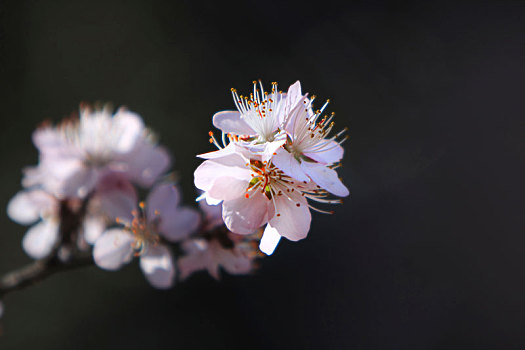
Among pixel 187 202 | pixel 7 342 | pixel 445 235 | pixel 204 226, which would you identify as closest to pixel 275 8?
pixel 187 202

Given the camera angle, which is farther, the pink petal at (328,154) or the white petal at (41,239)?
the white petal at (41,239)

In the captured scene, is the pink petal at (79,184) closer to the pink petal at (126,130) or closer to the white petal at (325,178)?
the pink petal at (126,130)

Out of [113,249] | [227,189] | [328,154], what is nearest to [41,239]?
[113,249]

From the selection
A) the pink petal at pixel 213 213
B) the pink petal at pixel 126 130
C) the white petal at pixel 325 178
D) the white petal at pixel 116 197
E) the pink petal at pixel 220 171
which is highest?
the pink petal at pixel 126 130

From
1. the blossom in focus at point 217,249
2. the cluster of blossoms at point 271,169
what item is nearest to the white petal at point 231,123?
the cluster of blossoms at point 271,169

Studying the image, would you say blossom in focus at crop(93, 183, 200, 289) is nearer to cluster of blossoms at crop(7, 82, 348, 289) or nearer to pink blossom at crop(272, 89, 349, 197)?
cluster of blossoms at crop(7, 82, 348, 289)

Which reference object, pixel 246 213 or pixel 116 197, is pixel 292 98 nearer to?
pixel 246 213

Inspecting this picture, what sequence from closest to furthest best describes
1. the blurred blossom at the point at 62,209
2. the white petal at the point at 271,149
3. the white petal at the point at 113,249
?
Result: the white petal at the point at 271,149 → the white petal at the point at 113,249 → the blurred blossom at the point at 62,209
